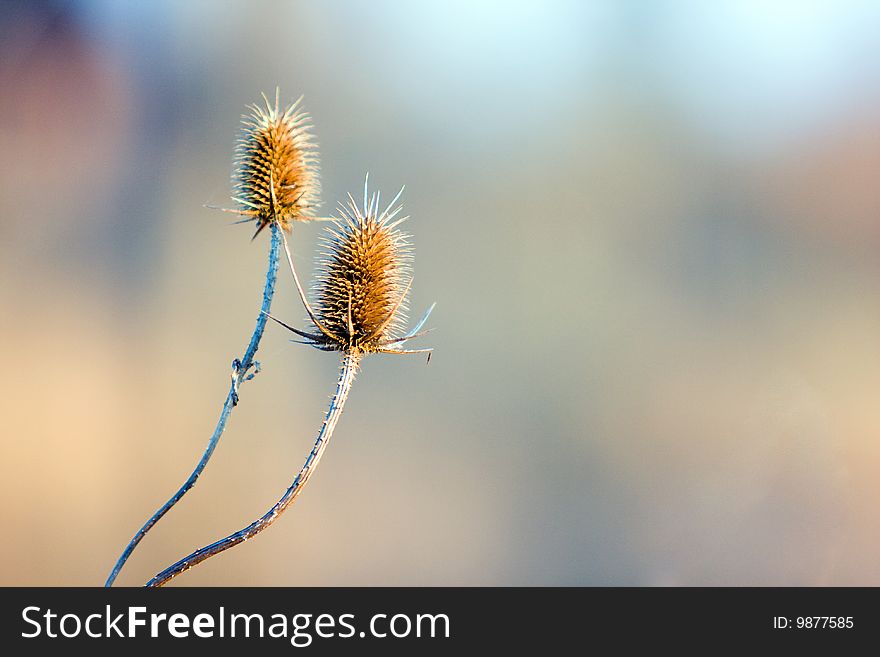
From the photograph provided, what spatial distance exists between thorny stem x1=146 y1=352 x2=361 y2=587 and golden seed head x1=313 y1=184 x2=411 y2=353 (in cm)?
6

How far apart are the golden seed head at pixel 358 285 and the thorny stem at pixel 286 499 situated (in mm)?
61

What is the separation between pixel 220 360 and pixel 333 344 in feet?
7.74

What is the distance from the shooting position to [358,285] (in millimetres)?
1492

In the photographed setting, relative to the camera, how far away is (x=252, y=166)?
1540 millimetres

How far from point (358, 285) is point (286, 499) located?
0.49 meters

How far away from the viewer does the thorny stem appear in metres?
1.24

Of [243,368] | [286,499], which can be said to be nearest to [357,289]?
[243,368]

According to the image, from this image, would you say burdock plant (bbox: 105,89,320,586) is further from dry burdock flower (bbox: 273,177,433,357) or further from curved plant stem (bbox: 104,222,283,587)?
dry burdock flower (bbox: 273,177,433,357)

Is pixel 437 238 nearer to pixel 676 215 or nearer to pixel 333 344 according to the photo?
pixel 676 215

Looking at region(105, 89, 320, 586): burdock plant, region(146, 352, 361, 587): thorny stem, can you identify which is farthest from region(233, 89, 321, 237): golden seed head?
region(146, 352, 361, 587): thorny stem

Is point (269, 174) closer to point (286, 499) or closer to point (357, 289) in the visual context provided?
Result: point (357, 289)
